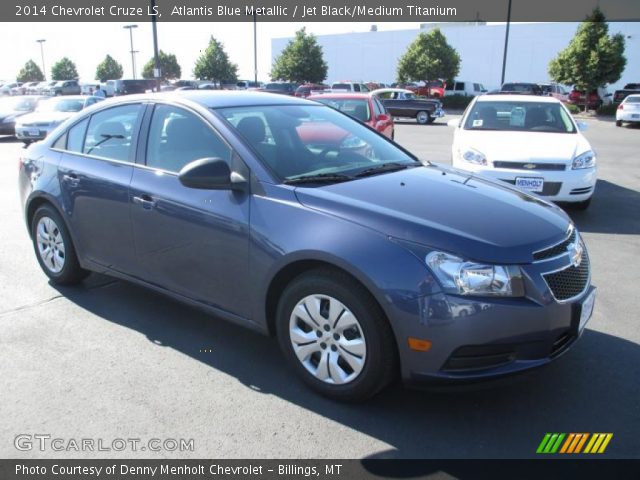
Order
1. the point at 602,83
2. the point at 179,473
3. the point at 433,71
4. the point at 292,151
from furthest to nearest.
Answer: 1. the point at 433,71
2. the point at 602,83
3. the point at 292,151
4. the point at 179,473

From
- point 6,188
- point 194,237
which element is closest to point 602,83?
point 6,188

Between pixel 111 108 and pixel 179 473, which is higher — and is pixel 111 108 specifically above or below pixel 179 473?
above

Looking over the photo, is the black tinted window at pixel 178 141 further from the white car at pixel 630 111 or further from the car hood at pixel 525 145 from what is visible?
the white car at pixel 630 111

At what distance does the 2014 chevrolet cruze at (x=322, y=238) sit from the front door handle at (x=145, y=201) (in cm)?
1

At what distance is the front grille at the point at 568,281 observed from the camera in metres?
2.87

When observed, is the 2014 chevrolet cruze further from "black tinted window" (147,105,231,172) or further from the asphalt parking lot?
the asphalt parking lot

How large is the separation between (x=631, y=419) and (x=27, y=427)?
322 centimetres

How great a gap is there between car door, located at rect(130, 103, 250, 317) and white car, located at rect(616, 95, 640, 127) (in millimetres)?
25008

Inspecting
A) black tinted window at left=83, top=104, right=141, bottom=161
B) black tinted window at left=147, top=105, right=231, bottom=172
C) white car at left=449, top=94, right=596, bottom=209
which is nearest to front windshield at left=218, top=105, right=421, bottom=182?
black tinted window at left=147, top=105, right=231, bottom=172

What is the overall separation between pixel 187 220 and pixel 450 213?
1.65 metres

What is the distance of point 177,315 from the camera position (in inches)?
171

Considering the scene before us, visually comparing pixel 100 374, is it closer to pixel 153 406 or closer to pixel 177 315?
pixel 153 406

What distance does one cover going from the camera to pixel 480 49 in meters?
57.6

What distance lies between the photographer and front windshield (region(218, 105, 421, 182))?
3.56 metres
